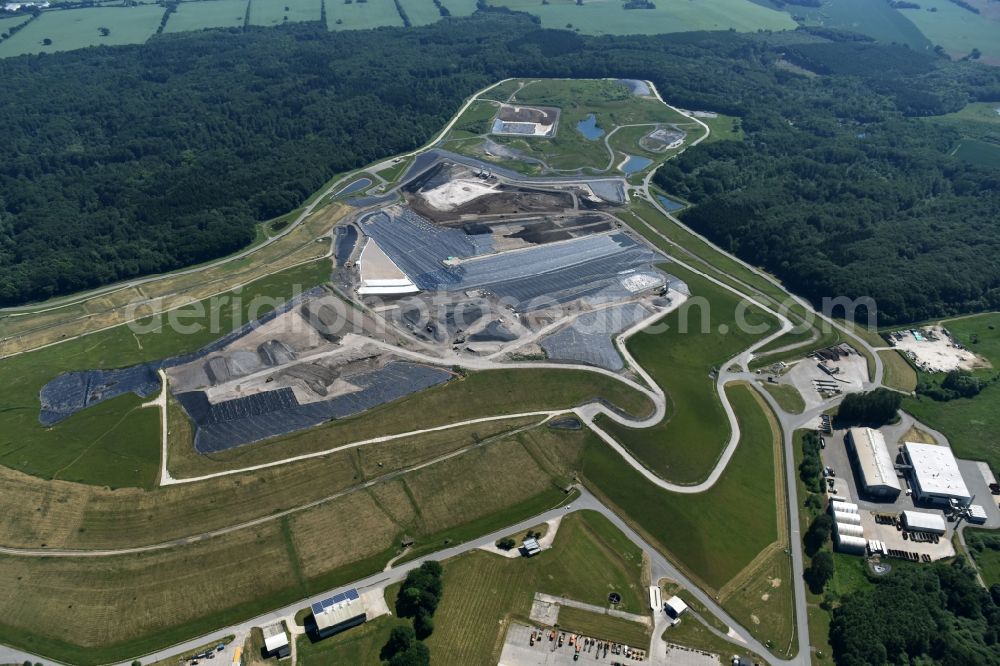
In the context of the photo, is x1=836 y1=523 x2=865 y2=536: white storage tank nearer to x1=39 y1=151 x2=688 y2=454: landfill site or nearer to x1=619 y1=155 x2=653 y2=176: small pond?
x1=39 y1=151 x2=688 y2=454: landfill site

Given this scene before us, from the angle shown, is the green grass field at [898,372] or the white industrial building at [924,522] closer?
the white industrial building at [924,522]

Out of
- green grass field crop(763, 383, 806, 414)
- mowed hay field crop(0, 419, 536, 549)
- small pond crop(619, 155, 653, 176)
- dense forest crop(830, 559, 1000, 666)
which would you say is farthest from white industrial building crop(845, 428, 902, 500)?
small pond crop(619, 155, 653, 176)

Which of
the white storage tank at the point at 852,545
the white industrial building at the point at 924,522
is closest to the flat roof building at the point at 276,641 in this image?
the white storage tank at the point at 852,545

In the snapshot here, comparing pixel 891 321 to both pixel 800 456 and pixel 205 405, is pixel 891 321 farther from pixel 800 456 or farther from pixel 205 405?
pixel 205 405

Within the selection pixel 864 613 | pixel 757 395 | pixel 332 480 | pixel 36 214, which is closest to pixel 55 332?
pixel 36 214

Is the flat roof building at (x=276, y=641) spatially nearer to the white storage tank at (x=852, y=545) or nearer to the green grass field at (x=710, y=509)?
the green grass field at (x=710, y=509)

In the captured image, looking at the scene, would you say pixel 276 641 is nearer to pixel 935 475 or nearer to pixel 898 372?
pixel 935 475
